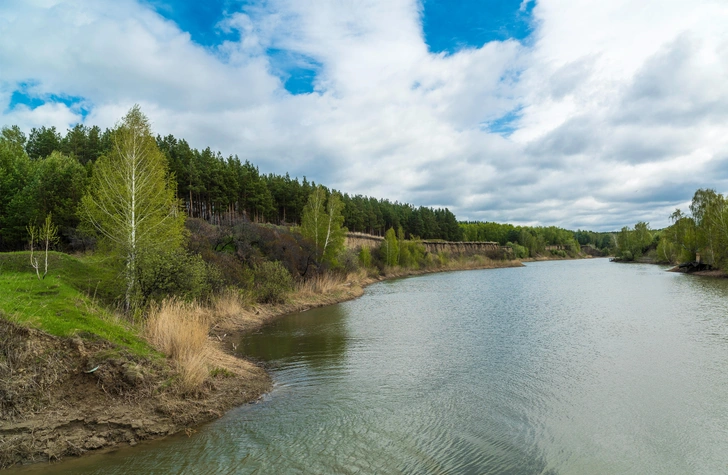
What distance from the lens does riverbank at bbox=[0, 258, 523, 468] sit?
669 centimetres

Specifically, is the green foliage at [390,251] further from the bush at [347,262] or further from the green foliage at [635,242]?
the green foliage at [635,242]

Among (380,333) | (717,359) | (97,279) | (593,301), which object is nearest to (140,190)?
(97,279)

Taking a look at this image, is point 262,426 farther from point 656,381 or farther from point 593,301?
point 593,301

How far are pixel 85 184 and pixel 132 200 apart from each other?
2250 cm

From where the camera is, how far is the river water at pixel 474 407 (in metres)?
7.02

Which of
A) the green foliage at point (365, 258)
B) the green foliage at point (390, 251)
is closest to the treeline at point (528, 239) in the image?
the green foliage at point (390, 251)

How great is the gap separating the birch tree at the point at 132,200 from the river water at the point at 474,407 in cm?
582

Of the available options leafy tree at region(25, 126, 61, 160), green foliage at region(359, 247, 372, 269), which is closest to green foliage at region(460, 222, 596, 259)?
green foliage at region(359, 247, 372, 269)

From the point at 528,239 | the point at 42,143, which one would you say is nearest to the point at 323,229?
the point at 42,143

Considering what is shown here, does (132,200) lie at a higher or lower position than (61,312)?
higher

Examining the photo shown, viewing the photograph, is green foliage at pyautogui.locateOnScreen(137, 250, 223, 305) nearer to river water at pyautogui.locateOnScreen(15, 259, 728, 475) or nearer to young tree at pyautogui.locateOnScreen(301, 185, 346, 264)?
river water at pyautogui.locateOnScreen(15, 259, 728, 475)

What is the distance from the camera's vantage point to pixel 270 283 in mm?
25906

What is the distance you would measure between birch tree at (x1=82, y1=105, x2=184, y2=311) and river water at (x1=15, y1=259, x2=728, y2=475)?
582 cm

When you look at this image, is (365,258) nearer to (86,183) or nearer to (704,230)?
(86,183)
